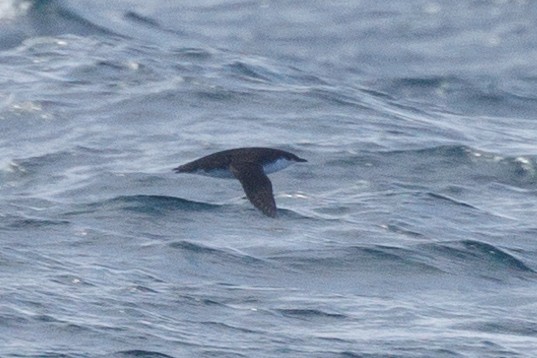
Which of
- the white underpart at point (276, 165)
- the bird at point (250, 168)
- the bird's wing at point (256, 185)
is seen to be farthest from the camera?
the white underpart at point (276, 165)

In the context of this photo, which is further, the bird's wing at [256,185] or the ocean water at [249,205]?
the bird's wing at [256,185]

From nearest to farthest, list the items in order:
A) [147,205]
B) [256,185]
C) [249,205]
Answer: [256,185]
[147,205]
[249,205]

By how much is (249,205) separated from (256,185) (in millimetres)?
2181

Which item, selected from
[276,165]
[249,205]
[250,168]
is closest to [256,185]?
[250,168]

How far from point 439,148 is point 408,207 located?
231cm

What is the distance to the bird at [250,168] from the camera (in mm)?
11844

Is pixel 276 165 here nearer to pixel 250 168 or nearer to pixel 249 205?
pixel 250 168

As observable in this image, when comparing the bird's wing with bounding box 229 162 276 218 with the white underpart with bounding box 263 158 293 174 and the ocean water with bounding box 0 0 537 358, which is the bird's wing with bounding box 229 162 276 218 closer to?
the white underpart with bounding box 263 158 293 174

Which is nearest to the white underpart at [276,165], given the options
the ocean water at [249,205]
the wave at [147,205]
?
the ocean water at [249,205]

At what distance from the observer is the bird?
1184 centimetres

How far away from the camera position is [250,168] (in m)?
12.3

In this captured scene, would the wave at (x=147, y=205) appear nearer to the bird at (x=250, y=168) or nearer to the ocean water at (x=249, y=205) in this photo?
the ocean water at (x=249, y=205)

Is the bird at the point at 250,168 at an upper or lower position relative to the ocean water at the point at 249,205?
upper

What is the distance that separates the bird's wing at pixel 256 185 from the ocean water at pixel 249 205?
24.1 inches
